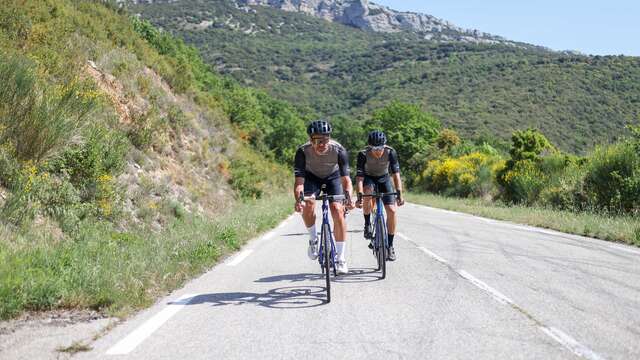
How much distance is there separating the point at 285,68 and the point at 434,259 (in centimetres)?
11654

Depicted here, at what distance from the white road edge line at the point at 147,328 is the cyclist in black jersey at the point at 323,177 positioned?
5.99 ft

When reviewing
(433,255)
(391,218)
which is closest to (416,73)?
(433,255)

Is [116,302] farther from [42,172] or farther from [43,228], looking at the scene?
[42,172]

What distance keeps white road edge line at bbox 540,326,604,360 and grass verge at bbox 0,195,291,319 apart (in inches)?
161

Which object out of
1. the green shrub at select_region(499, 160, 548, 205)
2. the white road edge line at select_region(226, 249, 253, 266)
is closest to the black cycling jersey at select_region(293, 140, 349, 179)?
the white road edge line at select_region(226, 249, 253, 266)

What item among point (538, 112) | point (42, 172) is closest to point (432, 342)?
point (42, 172)

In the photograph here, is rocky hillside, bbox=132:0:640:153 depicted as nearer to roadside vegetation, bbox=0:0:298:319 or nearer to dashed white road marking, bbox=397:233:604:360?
roadside vegetation, bbox=0:0:298:319

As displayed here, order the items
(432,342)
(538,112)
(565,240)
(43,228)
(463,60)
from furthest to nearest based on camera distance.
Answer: (463,60), (538,112), (565,240), (43,228), (432,342)

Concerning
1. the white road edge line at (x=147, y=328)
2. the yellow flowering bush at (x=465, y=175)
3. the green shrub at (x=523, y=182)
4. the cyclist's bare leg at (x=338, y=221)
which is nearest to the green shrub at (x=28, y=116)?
the white road edge line at (x=147, y=328)

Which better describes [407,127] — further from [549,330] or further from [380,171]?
[549,330]

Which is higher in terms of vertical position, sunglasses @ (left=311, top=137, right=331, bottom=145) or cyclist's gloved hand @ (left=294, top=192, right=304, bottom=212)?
sunglasses @ (left=311, top=137, right=331, bottom=145)

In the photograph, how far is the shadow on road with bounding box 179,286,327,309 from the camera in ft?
21.2

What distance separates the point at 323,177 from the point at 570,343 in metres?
3.78

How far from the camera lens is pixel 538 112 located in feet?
247
